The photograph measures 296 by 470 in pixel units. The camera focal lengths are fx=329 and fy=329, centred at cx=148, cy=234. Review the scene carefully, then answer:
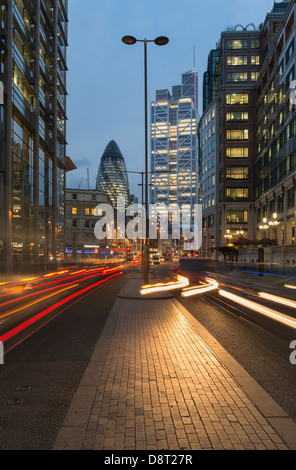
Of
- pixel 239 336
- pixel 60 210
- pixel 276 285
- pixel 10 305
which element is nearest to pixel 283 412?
pixel 239 336

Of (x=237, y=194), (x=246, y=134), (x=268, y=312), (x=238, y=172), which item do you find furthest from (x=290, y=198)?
(x=268, y=312)

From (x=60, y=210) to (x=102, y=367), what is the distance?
57.8m

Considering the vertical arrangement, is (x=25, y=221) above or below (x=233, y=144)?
below

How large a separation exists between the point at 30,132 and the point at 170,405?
148ft

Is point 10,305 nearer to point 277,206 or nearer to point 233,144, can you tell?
point 277,206

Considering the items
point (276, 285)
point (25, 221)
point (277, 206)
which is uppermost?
point (277, 206)

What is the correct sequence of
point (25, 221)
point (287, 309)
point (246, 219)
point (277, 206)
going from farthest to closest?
point (246, 219)
point (277, 206)
point (25, 221)
point (287, 309)

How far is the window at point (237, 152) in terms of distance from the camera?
73.1 metres

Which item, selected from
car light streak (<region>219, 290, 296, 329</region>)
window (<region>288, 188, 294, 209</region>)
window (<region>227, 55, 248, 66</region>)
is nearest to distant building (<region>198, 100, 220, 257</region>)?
window (<region>227, 55, 248, 66</region>)

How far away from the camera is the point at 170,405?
443 cm

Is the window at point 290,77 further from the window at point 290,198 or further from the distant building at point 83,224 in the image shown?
the distant building at point 83,224

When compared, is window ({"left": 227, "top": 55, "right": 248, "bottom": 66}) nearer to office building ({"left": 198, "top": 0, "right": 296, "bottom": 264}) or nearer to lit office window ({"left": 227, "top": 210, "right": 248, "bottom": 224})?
office building ({"left": 198, "top": 0, "right": 296, "bottom": 264})

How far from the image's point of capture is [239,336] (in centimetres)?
873
